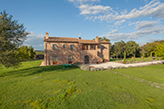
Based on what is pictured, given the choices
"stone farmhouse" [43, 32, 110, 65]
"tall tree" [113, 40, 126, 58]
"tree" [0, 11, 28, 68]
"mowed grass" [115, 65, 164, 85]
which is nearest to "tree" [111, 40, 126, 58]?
"tall tree" [113, 40, 126, 58]

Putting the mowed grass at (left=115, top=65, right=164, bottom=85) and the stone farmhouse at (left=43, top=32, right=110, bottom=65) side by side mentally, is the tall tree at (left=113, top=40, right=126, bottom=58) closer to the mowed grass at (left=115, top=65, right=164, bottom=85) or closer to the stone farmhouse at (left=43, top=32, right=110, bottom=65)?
the stone farmhouse at (left=43, top=32, right=110, bottom=65)

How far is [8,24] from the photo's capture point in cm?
1134

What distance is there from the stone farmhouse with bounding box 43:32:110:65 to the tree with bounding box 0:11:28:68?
923 cm

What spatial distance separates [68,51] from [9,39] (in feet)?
44.1

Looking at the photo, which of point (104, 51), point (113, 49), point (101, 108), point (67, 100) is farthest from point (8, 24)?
point (113, 49)

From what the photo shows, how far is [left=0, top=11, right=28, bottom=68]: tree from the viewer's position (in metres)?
10.0

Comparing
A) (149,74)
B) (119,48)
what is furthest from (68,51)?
(119,48)

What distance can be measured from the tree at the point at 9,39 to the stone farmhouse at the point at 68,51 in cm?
923

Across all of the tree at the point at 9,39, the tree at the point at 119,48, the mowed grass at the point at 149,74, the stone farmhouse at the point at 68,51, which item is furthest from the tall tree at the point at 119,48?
the tree at the point at 9,39

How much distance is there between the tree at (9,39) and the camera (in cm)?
1005

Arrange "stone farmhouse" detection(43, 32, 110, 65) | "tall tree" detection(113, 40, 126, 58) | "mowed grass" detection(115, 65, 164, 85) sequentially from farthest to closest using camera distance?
1. "tall tree" detection(113, 40, 126, 58)
2. "stone farmhouse" detection(43, 32, 110, 65)
3. "mowed grass" detection(115, 65, 164, 85)

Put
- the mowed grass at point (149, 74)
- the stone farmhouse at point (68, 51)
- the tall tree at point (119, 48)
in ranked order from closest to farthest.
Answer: the mowed grass at point (149, 74)
the stone farmhouse at point (68, 51)
the tall tree at point (119, 48)

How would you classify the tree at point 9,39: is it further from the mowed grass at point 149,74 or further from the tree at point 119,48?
the tree at point 119,48

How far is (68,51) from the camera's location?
23.7 m
